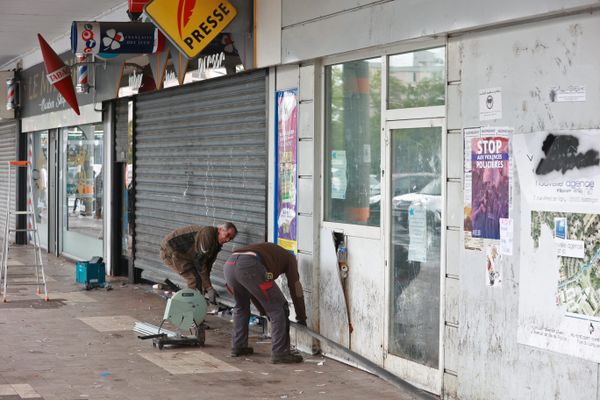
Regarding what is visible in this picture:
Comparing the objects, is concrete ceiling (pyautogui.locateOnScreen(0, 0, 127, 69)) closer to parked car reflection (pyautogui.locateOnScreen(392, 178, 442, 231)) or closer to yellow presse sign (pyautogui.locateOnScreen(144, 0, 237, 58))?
yellow presse sign (pyautogui.locateOnScreen(144, 0, 237, 58))

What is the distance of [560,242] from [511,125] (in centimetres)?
99

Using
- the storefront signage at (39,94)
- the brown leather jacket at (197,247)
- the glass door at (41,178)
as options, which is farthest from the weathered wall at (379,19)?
the glass door at (41,178)

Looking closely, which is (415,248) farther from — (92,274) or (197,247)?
(92,274)

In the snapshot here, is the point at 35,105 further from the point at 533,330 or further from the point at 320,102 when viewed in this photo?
the point at 533,330

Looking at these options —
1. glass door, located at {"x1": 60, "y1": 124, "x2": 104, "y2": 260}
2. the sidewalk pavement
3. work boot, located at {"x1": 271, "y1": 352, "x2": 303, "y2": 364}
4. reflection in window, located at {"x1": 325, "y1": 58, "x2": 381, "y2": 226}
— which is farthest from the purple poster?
glass door, located at {"x1": 60, "y1": 124, "x2": 104, "y2": 260}

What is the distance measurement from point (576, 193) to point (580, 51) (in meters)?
0.95

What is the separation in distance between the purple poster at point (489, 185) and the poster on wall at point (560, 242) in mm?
194

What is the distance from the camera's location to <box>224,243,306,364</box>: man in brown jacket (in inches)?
370

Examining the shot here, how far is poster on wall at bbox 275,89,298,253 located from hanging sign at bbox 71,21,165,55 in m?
3.08

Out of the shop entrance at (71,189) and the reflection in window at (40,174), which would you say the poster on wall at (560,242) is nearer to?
the shop entrance at (71,189)

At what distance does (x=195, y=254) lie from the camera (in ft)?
39.0

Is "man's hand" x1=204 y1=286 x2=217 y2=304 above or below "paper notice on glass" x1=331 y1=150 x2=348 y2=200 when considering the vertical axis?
below

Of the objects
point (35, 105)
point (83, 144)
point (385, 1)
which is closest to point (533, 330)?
point (385, 1)

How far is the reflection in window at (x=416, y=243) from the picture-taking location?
8250 millimetres
